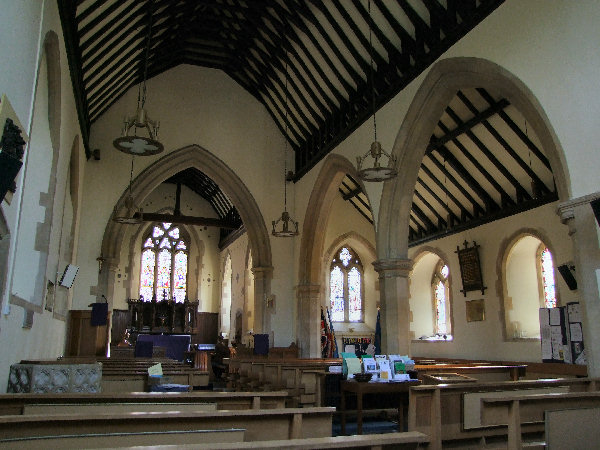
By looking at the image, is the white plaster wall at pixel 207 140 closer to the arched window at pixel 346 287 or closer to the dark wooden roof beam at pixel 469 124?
the arched window at pixel 346 287

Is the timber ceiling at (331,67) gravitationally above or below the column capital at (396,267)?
above

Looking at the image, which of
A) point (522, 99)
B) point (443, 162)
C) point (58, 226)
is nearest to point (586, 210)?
point (522, 99)

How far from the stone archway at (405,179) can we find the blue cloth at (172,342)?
8.83m

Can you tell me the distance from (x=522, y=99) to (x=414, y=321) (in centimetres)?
873

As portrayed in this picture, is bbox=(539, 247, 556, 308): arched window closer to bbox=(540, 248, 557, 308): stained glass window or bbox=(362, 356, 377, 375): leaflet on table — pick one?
bbox=(540, 248, 557, 308): stained glass window

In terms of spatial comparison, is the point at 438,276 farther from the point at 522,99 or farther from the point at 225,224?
the point at 522,99

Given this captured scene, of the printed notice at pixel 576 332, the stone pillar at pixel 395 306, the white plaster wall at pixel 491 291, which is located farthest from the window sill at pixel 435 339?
the stone pillar at pixel 395 306

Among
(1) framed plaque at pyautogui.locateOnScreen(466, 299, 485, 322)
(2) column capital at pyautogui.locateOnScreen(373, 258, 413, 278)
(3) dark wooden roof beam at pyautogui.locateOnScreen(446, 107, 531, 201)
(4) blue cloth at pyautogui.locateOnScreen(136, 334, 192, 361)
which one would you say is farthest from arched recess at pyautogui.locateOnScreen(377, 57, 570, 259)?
(4) blue cloth at pyautogui.locateOnScreen(136, 334, 192, 361)

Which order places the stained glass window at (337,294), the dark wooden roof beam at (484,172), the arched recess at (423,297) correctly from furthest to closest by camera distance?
the stained glass window at (337,294), the arched recess at (423,297), the dark wooden roof beam at (484,172)

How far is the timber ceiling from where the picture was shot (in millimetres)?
7480

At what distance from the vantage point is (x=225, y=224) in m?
15.0

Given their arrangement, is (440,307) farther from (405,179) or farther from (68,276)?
(68,276)

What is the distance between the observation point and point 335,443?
1.82 metres

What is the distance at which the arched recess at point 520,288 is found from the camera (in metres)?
10.2
